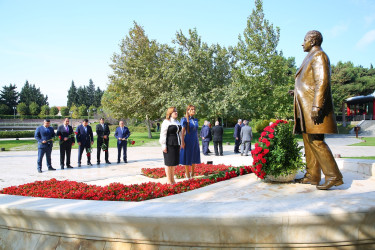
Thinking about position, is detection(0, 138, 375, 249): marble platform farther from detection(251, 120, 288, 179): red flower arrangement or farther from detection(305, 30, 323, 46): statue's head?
detection(305, 30, 323, 46): statue's head

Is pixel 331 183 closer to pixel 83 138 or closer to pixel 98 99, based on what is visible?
pixel 83 138

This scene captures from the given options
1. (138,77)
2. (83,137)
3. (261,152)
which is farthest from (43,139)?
Result: (138,77)

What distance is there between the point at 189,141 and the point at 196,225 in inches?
206

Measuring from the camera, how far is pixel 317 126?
4.34 metres

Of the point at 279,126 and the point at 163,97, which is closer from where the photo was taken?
the point at 279,126

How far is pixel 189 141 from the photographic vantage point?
7.57 metres

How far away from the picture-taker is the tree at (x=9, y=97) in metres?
79.0

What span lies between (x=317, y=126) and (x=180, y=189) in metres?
2.77

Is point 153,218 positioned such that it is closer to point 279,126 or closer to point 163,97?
point 279,126

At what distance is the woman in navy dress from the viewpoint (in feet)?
24.5

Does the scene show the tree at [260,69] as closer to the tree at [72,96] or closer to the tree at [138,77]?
the tree at [138,77]

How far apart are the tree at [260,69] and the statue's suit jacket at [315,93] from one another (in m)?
22.8

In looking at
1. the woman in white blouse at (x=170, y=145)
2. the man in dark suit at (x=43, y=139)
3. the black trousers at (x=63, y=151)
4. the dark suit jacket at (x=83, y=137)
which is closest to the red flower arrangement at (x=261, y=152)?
the woman in white blouse at (x=170, y=145)

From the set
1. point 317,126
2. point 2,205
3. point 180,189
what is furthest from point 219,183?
point 2,205
